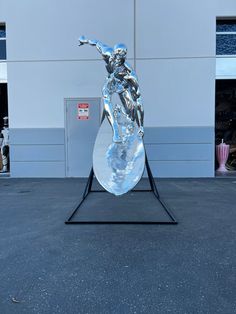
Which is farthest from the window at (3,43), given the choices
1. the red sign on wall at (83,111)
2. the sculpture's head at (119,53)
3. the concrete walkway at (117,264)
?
the concrete walkway at (117,264)

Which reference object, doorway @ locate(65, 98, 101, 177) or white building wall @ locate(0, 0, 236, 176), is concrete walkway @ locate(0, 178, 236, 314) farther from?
white building wall @ locate(0, 0, 236, 176)

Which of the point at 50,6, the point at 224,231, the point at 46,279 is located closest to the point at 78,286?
the point at 46,279

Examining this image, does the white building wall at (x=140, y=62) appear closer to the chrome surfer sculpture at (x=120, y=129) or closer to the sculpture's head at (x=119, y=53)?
the chrome surfer sculpture at (x=120, y=129)

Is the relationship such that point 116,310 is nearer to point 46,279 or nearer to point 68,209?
point 46,279

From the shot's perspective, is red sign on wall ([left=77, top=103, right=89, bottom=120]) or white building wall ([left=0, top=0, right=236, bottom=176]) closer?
white building wall ([left=0, top=0, right=236, bottom=176])

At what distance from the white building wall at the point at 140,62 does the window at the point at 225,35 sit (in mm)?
389

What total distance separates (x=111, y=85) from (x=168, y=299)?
3.37m

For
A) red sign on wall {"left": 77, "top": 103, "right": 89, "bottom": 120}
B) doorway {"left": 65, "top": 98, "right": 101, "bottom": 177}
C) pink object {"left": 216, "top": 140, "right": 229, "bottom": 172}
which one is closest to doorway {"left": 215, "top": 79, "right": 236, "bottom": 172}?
pink object {"left": 216, "top": 140, "right": 229, "bottom": 172}

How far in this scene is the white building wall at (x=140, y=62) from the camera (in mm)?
6973

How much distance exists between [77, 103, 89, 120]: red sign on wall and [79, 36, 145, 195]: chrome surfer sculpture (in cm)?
237

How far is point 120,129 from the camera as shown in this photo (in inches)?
188

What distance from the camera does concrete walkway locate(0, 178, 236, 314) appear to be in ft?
6.63

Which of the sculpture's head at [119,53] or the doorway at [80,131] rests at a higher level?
the sculpture's head at [119,53]

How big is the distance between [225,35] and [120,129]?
4577 mm
